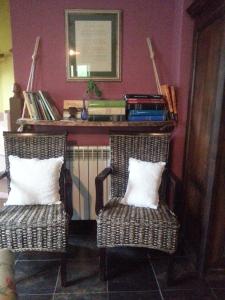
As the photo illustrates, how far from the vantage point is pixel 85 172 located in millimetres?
2205

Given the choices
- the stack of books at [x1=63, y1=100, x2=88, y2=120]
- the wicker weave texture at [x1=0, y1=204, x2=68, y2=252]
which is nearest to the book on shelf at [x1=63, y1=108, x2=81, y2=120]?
the stack of books at [x1=63, y1=100, x2=88, y2=120]

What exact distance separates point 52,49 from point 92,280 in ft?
5.94

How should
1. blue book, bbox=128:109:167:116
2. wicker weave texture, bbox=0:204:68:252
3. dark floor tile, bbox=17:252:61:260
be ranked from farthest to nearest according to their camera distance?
blue book, bbox=128:109:167:116 → dark floor tile, bbox=17:252:61:260 → wicker weave texture, bbox=0:204:68:252

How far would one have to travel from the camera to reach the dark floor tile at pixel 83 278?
5.40ft

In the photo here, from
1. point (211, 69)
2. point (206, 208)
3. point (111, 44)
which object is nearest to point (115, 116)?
point (111, 44)

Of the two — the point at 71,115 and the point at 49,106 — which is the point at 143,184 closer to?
the point at 71,115

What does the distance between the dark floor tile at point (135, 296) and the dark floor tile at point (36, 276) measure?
1.33 feet

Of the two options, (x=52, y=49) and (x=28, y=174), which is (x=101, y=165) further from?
(x=52, y=49)

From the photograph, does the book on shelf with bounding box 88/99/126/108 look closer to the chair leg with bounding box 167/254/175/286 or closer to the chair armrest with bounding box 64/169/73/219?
the chair armrest with bounding box 64/169/73/219

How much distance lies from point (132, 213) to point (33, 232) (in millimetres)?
639

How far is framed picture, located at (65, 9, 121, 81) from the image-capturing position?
6.80ft

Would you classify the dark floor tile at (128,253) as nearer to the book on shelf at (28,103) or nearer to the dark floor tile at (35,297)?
the dark floor tile at (35,297)

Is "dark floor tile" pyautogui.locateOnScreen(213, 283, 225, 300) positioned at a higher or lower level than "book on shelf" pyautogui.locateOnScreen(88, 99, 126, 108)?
lower

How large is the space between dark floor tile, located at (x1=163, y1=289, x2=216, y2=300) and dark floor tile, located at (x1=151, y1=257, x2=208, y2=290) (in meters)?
0.03
